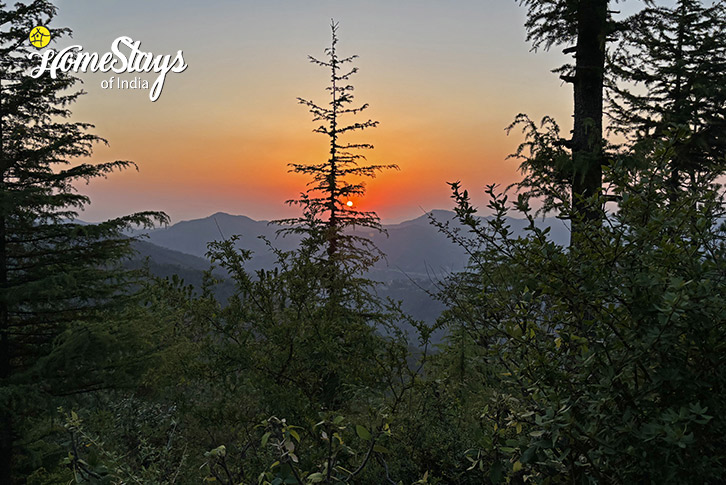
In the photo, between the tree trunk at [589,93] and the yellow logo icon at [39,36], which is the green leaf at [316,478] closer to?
the tree trunk at [589,93]

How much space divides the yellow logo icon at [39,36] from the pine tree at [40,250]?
3.7 inches

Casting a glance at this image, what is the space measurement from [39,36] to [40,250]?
487 cm

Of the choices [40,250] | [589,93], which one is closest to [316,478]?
Result: [589,93]

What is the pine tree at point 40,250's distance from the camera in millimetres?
8484

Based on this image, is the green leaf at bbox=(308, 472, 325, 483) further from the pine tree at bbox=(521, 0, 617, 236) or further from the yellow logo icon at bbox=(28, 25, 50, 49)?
the yellow logo icon at bbox=(28, 25, 50, 49)

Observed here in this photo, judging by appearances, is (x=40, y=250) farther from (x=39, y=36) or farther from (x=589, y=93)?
(x=589, y=93)

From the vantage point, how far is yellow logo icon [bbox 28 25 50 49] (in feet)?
29.6

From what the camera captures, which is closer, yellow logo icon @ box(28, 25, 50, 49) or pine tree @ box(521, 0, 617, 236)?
pine tree @ box(521, 0, 617, 236)

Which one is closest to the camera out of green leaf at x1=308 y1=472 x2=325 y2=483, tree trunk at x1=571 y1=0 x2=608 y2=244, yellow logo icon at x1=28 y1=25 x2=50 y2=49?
green leaf at x1=308 y1=472 x2=325 y2=483

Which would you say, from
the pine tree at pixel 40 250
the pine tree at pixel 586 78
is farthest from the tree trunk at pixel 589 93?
the pine tree at pixel 40 250

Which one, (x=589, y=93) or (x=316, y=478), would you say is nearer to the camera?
(x=316, y=478)

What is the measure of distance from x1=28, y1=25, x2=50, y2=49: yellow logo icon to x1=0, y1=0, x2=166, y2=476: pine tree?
9 cm

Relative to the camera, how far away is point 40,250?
941 cm

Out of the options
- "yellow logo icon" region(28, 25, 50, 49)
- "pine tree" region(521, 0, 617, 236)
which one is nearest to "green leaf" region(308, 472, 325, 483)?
"pine tree" region(521, 0, 617, 236)
